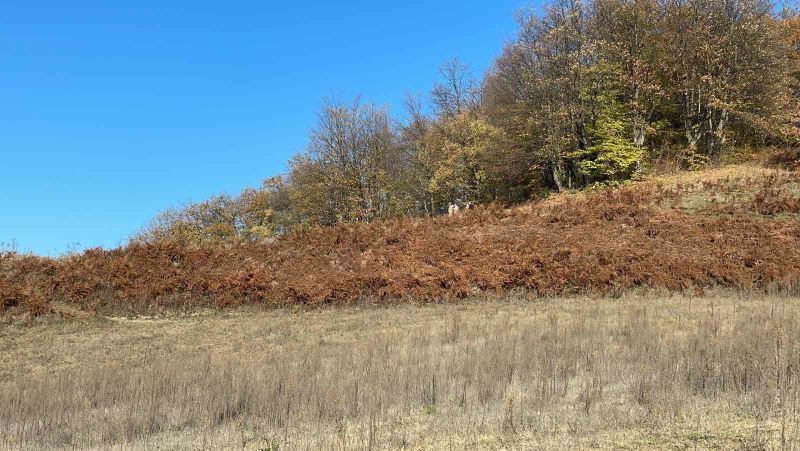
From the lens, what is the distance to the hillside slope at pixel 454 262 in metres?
15.5

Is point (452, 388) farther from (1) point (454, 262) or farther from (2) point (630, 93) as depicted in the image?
(2) point (630, 93)

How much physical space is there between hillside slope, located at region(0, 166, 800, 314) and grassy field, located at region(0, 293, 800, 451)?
333 cm

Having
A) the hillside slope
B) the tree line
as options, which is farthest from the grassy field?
the tree line

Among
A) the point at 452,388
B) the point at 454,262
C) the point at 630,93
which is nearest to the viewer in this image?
the point at 452,388

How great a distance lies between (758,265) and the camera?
48.5 feet

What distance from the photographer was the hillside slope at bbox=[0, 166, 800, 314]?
15.5 meters

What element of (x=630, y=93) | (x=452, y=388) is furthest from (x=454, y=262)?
(x=630, y=93)

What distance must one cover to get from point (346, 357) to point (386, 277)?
285 inches

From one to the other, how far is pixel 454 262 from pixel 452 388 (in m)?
10.3

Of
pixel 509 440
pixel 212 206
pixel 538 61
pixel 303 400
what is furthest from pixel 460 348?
pixel 212 206

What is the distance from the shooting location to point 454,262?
17391 millimetres

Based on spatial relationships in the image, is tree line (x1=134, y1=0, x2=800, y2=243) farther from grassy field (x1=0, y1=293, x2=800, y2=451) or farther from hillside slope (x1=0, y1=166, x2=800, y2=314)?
grassy field (x1=0, y1=293, x2=800, y2=451)

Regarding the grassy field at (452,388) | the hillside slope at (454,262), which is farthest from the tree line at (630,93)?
the grassy field at (452,388)

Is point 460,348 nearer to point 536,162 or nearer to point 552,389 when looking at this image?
point 552,389
